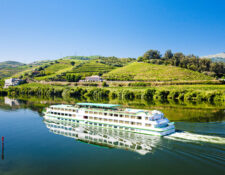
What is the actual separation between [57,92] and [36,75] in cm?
6933

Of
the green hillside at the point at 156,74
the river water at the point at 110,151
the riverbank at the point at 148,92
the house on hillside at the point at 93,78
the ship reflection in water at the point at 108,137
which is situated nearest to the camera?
the river water at the point at 110,151

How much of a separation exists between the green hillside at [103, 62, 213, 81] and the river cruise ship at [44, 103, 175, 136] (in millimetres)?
92526

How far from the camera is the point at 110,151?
112ft

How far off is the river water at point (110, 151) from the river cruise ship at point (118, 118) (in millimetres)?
1885

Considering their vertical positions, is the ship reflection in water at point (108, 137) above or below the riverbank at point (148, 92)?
below

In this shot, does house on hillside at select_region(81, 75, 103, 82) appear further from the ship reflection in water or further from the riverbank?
the ship reflection in water

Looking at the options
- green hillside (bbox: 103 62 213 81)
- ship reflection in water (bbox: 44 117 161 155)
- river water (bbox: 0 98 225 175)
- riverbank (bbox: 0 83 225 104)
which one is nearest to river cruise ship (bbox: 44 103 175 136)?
ship reflection in water (bbox: 44 117 161 155)

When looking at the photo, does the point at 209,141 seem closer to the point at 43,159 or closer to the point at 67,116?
the point at 43,159

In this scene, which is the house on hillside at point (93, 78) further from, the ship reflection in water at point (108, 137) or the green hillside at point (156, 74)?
the ship reflection in water at point (108, 137)

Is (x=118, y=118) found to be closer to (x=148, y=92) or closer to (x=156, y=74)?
(x=148, y=92)

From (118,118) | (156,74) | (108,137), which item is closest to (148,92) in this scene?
(156,74)

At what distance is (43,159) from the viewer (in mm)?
31438

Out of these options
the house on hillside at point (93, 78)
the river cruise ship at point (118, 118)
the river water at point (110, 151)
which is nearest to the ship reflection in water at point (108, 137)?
the river water at point (110, 151)

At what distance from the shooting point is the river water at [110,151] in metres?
28.0
